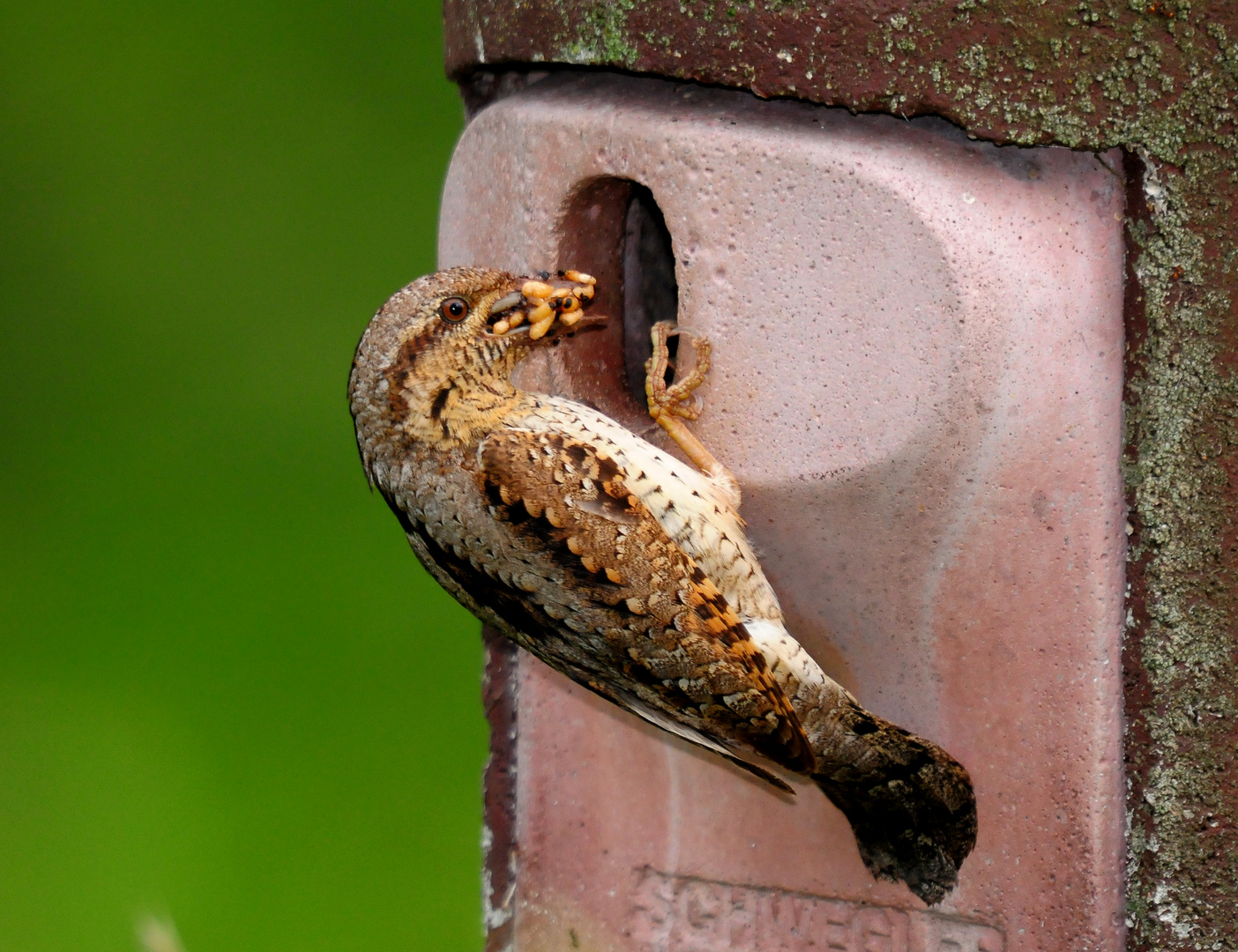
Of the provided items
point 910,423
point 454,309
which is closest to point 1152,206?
point 910,423

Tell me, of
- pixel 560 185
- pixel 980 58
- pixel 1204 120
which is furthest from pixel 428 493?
pixel 1204 120

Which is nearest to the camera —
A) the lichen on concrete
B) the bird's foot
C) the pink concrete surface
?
the lichen on concrete

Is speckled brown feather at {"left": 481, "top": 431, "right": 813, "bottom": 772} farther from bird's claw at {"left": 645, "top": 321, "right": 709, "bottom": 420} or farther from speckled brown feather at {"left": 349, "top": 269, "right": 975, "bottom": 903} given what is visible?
bird's claw at {"left": 645, "top": 321, "right": 709, "bottom": 420}

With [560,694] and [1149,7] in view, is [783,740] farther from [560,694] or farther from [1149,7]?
[1149,7]

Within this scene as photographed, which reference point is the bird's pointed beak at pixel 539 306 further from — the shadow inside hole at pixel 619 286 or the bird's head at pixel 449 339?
the shadow inside hole at pixel 619 286

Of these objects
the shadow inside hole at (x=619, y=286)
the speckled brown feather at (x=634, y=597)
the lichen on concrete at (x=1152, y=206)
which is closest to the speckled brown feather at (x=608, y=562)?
the speckled brown feather at (x=634, y=597)

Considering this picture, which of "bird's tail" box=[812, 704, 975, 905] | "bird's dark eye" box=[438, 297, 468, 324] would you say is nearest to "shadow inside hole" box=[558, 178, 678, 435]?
"bird's dark eye" box=[438, 297, 468, 324]
